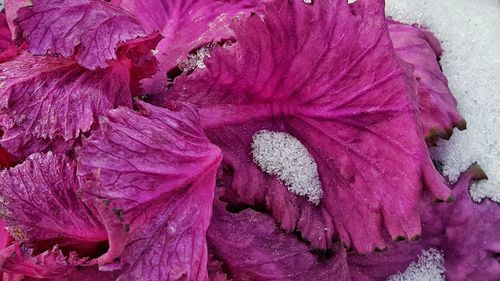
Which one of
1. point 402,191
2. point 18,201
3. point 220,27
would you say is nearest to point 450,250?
point 402,191

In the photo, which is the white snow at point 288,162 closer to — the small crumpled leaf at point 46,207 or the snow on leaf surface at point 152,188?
the snow on leaf surface at point 152,188

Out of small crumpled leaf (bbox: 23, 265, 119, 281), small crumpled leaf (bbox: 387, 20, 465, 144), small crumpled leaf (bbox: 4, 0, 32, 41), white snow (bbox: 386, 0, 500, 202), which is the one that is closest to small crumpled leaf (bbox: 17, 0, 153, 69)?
small crumpled leaf (bbox: 4, 0, 32, 41)

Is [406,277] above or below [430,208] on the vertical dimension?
below

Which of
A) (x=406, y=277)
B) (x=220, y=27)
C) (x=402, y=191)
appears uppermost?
(x=220, y=27)

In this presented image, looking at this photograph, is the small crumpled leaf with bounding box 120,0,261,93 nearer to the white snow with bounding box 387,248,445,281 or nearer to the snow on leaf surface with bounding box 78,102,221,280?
the snow on leaf surface with bounding box 78,102,221,280

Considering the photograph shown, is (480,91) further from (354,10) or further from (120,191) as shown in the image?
(120,191)

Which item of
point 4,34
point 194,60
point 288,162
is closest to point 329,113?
point 288,162

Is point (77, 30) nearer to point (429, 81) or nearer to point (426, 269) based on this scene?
point (429, 81)
